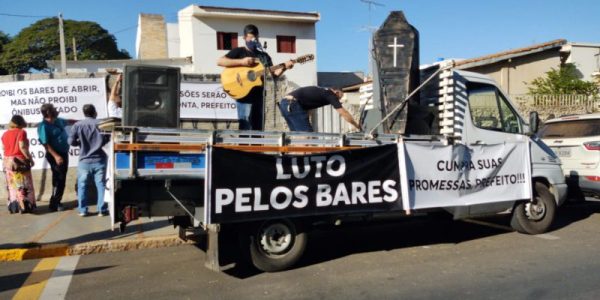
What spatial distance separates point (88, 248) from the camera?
6504mm

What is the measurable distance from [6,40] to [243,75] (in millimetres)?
50102

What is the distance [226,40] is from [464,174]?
3152cm

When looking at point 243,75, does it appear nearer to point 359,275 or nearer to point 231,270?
point 231,270

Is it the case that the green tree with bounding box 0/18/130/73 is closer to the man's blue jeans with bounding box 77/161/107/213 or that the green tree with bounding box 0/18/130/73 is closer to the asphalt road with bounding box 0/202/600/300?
the man's blue jeans with bounding box 77/161/107/213

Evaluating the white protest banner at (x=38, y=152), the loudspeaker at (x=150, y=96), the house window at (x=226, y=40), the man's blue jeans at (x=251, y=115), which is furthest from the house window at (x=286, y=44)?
the loudspeaker at (x=150, y=96)

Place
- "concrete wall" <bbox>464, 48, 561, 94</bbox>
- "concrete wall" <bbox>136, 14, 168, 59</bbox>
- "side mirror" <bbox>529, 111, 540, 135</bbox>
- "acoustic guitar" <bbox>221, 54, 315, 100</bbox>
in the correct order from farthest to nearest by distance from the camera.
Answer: "concrete wall" <bbox>136, 14, 168, 59</bbox>, "concrete wall" <bbox>464, 48, 561, 94</bbox>, "acoustic guitar" <bbox>221, 54, 315, 100</bbox>, "side mirror" <bbox>529, 111, 540, 135</bbox>

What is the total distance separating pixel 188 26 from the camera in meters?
→ 35.8

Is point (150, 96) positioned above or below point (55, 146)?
above

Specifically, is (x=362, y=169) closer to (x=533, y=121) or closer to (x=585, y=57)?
(x=533, y=121)

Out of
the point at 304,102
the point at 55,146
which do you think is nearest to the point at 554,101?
the point at 304,102

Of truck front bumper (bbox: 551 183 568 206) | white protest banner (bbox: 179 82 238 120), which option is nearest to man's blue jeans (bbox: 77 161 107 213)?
white protest banner (bbox: 179 82 238 120)

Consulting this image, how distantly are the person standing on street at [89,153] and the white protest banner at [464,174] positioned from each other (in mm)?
4996

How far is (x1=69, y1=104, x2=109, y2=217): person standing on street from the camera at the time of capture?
809 centimetres

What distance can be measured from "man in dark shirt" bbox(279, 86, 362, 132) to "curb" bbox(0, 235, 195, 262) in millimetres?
2204
